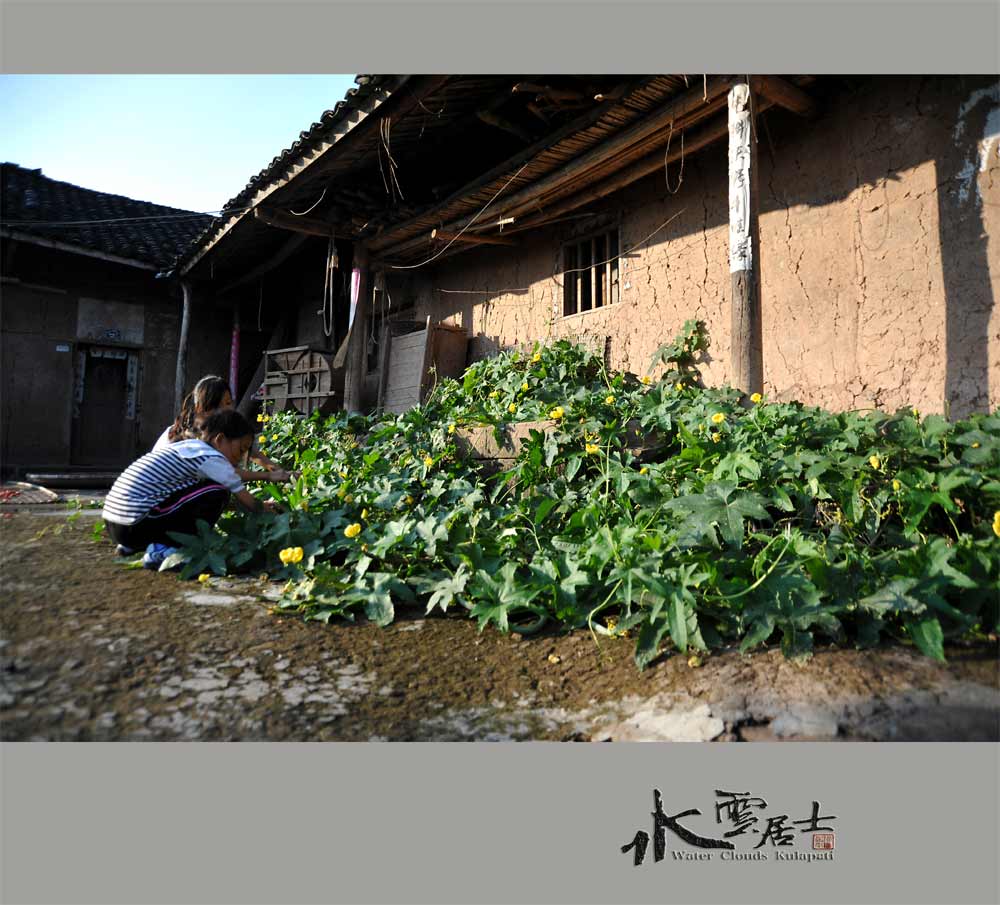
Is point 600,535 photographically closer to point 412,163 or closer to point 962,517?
point 962,517

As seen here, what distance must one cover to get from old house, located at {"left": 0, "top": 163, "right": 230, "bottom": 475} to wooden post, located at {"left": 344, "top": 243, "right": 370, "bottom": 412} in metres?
3.49

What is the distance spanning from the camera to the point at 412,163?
6.68 m

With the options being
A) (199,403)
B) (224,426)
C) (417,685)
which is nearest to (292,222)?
(199,403)

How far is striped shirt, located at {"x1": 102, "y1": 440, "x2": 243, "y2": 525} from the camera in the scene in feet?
9.06

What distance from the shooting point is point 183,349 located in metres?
9.60

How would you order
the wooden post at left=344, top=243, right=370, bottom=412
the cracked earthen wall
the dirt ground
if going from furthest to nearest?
1. the wooden post at left=344, top=243, right=370, bottom=412
2. the cracked earthen wall
3. the dirt ground

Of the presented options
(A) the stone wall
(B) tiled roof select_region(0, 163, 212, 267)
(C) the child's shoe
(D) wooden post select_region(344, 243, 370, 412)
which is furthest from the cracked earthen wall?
(A) the stone wall

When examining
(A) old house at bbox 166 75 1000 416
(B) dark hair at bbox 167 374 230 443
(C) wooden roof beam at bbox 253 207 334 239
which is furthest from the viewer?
(C) wooden roof beam at bbox 253 207 334 239

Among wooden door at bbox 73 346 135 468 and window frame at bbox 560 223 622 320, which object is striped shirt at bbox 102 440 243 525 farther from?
wooden door at bbox 73 346 135 468

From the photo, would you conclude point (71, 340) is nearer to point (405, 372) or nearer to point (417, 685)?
point (405, 372)

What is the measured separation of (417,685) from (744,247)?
3516 millimetres

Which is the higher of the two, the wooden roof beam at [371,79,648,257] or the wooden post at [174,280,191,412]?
the wooden roof beam at [371,79,648,257]

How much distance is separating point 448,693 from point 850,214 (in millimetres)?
4227
